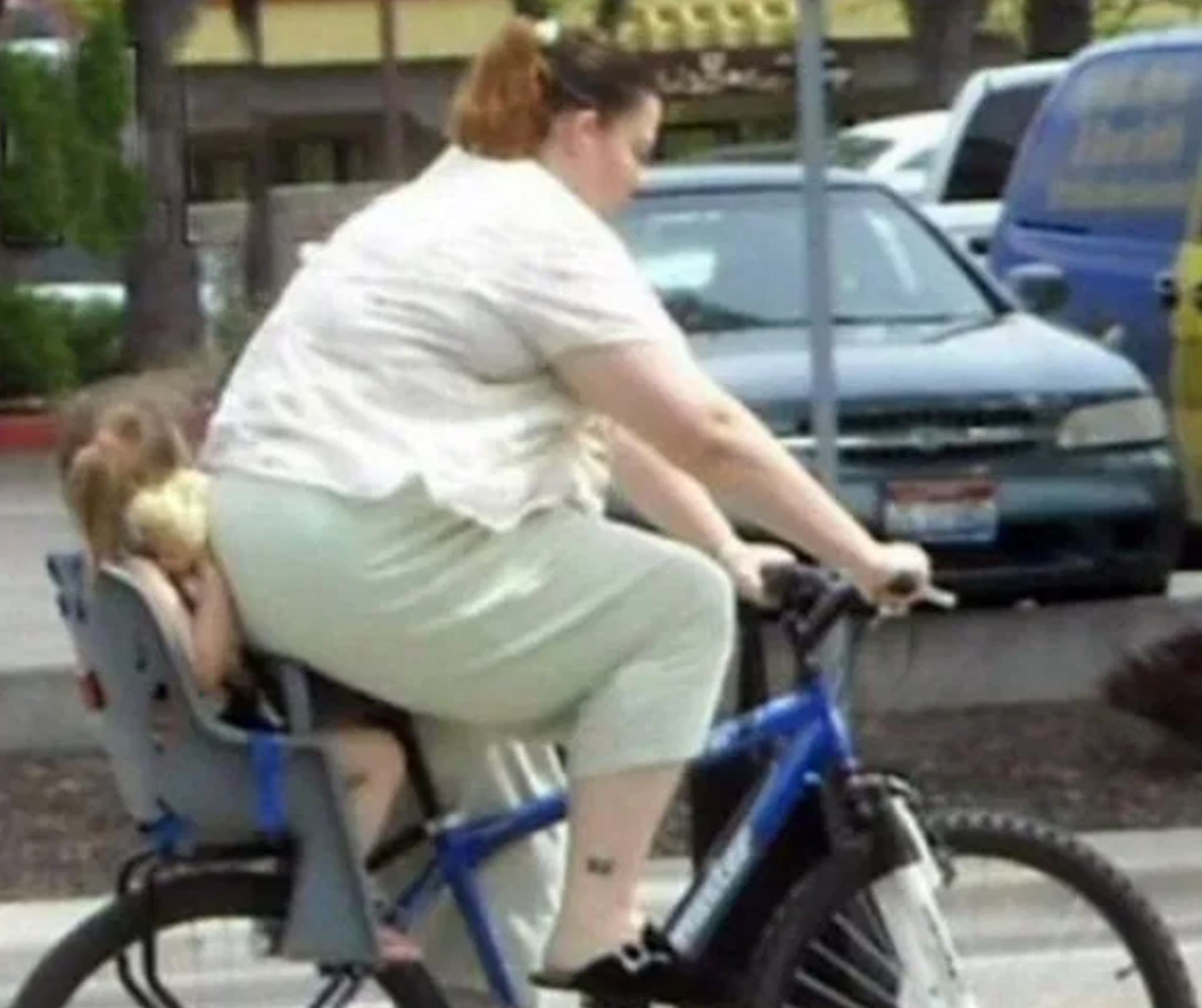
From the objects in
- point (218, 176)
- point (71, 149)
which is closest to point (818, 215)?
point (71, 149)

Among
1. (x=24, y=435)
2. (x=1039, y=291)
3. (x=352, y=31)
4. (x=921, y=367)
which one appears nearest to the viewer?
(x=921, y=367)

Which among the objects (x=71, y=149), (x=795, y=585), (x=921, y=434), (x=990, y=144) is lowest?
(x=71, y=149)

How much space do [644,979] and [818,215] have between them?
157 inches

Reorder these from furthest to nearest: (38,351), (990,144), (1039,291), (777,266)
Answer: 1. (38,351)
2. (990,144)
3. (1039,291)
4. (777,266)

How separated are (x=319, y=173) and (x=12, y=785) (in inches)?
1480

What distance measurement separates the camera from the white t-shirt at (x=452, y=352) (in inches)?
232

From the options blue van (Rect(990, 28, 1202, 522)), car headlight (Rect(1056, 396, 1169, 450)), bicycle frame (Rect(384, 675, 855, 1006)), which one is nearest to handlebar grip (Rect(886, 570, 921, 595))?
bicycle frame (Rect(384, 675, 855, 1006))

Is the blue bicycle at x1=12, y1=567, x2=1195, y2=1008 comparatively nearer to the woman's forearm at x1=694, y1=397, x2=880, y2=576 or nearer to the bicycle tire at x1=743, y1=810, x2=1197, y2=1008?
the bicycle tire at x1=743, y1=810, x2=1197, y2=1008

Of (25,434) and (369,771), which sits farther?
(25,434)

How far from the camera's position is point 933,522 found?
1248cm

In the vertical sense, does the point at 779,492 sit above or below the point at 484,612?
above

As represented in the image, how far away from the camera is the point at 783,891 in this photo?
621 cm

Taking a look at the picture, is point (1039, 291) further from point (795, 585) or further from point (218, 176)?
point (218, 176)

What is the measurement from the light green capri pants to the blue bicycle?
0.19m
